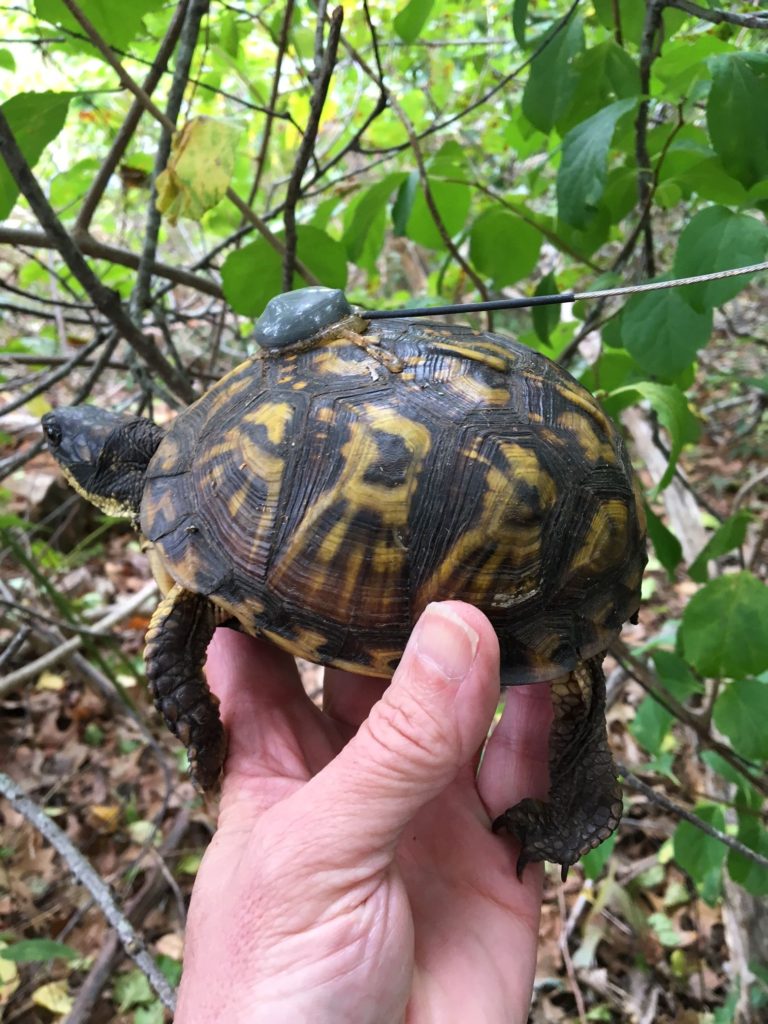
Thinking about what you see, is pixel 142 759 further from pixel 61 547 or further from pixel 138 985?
pixel 61 547

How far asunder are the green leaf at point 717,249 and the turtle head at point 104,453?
1.33 m

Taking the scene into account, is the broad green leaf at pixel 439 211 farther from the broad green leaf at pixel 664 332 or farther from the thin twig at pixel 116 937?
the thin twig at pixel 116 937

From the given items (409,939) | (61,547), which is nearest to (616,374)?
(409,939)

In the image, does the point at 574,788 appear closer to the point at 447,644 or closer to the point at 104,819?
the point at 447,644

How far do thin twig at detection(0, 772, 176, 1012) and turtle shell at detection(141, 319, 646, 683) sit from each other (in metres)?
0.80

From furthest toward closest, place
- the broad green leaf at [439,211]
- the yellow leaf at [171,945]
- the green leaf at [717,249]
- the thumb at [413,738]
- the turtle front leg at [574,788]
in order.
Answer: the yellow leaf at [171,945], the broad green leaf at [439,211], the turtle front leg at [574,788], the green leaf at [717,249], the thumb at [413,738]

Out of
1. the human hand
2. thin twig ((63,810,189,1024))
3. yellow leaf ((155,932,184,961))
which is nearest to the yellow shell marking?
the human hand

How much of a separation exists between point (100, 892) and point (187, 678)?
68cm

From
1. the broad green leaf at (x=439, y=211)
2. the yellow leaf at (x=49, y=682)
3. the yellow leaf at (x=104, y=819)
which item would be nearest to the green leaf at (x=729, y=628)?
the broad green leaf at (x=439, y=211)

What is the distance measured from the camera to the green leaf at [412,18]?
1.66 meters

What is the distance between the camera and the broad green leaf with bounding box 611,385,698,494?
1307mm

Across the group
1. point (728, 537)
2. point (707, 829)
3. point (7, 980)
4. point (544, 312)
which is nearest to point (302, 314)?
point (544, 312)

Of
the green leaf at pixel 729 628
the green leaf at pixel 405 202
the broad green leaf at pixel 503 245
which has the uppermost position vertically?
the green leaf at pixel 405 202

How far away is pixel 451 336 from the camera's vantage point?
1433 mm
